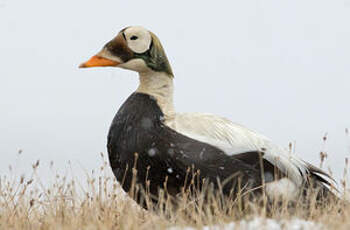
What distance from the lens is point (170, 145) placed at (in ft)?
19.3

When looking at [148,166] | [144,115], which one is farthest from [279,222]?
Answer: [144,115]

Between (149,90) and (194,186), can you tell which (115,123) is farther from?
(194,186)

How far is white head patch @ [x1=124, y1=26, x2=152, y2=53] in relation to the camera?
6.11 meters

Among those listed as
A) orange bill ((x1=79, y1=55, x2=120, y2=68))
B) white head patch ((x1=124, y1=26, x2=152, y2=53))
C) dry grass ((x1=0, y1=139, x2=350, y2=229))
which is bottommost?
dry grass ((x1=0, y1=139, x2=350, y2=229))

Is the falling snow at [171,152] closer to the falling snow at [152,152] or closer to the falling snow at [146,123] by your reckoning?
the falling snow at [152,152]

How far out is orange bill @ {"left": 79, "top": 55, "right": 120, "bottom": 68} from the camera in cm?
605

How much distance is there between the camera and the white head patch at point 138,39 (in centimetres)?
611

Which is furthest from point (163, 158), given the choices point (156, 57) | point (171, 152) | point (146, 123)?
point (156, 57)

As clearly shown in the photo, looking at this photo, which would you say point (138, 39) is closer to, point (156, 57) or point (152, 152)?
point (156, 57)

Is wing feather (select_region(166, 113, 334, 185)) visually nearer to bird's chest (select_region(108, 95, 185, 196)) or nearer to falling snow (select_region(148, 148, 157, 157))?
bird's chest (select_region(108, 95, 185, 196))

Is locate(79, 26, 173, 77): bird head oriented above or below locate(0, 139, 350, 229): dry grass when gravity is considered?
above

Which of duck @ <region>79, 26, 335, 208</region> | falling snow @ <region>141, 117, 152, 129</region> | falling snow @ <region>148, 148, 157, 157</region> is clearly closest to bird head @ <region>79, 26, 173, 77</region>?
duck @ <region>79, 26, 335, 208</region>

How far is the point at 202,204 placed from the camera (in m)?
5.86

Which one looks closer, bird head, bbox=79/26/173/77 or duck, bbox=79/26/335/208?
duck, bbox=79/26/335/208
